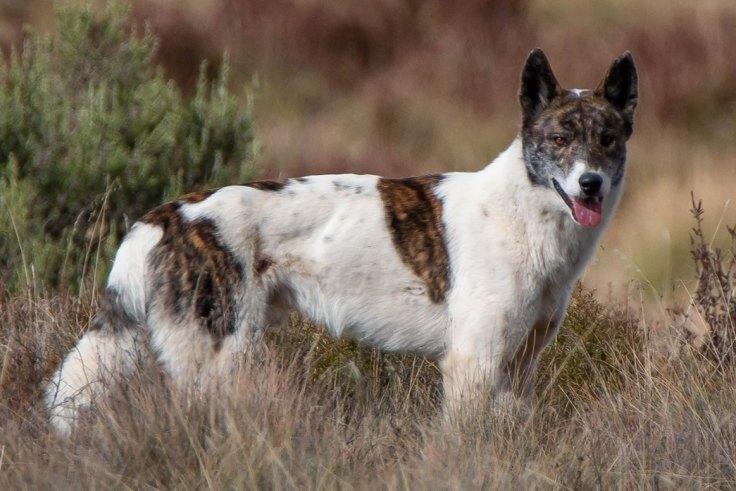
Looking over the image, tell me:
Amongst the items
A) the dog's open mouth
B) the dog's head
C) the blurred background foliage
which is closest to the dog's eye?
the dog's head

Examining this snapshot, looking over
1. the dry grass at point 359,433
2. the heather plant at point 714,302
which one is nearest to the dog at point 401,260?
the dry grass at point 359,433

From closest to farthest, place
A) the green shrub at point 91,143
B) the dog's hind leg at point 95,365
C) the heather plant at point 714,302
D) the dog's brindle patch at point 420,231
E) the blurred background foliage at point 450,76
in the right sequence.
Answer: the dog's hind leg at point 95,365, the dog's brindle patch at point 420,231, the heather plant at point 714,302, the green shrub at point 91,143, the blurred background foliage at point 450,76

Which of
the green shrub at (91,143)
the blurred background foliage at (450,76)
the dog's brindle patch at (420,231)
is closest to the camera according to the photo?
the dog's brindle patch at (420,231)

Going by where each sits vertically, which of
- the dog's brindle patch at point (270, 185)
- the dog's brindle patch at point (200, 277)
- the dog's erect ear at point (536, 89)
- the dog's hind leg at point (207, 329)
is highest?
the dog's erect ear at point (536, 89)

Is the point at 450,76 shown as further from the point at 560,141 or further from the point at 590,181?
the point at 590,181

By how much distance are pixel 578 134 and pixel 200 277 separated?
1628 mm

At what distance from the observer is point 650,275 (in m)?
9.87

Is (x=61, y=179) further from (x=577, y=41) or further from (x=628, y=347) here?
(x=577, y=41)

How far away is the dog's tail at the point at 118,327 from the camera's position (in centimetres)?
468

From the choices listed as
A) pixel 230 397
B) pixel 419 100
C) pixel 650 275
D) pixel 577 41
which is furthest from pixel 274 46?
pixel 230 397

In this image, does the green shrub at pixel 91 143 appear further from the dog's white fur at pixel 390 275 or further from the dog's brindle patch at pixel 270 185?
the dog's white fur at pixel 390 275

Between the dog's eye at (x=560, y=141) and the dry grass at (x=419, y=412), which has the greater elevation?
the dog's eye at (x=560, y=141)

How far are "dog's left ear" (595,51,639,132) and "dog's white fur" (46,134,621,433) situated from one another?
1.37 feet

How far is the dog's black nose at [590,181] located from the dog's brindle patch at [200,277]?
4.56ft
